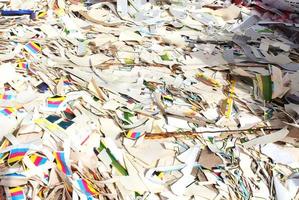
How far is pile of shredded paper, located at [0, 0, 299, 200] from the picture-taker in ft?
5.92

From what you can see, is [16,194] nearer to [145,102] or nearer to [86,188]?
[86,188]

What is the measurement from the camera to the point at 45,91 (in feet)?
7.64

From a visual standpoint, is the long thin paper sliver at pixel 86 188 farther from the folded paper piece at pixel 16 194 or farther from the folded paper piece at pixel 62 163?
the folded paper piece at pixel 16 194

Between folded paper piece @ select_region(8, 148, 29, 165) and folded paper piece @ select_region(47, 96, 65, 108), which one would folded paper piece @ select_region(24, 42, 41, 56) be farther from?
folded paper piece @ select_region(8, 148, 29, 165)

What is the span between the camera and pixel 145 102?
7.61ft

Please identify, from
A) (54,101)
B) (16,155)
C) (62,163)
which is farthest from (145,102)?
(16,155)

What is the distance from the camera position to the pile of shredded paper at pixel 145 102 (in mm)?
1806

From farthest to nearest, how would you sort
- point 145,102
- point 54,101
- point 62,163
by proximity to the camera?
point 145,102 → point 54,101 → point 62,163

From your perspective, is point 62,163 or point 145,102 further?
point 145,102

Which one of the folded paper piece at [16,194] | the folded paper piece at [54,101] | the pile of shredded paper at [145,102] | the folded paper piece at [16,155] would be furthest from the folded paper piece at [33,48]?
the folded paper piece at [16,194]

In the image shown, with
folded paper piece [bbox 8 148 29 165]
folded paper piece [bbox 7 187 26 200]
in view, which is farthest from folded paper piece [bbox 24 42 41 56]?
folded paper piece [bbox 7 187 26 200]

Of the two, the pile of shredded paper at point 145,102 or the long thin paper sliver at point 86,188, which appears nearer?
the long thin paper sliver at point 86,188

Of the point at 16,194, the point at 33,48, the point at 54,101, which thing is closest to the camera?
the point at 16,194

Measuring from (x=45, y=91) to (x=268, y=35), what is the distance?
73.8 inches
